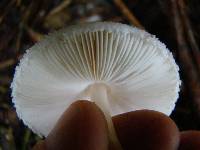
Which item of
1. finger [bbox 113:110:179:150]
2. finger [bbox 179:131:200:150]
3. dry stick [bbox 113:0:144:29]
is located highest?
dry stick [bbox 113:0:144:29]

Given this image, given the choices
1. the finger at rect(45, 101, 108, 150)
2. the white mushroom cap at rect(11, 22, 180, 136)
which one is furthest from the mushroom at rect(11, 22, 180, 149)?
the finger at rect(45, 101, 108, 150)

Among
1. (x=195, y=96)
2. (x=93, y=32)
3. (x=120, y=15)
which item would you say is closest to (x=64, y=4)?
(x=120, y=15)

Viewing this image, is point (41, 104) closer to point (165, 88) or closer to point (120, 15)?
point (165, 88)

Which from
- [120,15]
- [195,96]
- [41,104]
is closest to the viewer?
[41,104]

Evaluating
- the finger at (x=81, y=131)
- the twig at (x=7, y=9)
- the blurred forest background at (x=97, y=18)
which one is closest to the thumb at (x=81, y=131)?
the finger at (x=81, y=131)

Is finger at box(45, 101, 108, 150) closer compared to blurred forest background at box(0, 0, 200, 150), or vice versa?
finger at box(45, 101, 108, 150)

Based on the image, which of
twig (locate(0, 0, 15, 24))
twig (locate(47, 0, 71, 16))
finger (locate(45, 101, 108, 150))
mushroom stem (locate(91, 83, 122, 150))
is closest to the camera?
finger (locate(45, 101, 108, 150))

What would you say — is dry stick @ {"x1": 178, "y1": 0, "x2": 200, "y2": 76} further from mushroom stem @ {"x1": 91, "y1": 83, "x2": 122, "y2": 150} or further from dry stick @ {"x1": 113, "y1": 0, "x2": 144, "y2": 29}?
mushroom stem @ {"x1": 91, "y1": 83, "x2": 122, "y2": 150}
